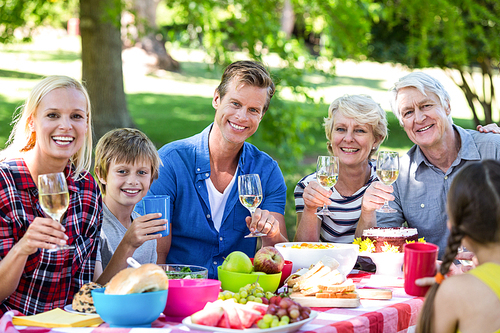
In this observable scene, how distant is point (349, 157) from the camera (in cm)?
380

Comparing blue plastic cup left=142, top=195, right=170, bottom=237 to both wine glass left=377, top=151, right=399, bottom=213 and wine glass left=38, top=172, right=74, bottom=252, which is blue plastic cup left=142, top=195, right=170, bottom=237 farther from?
wine glass left=377, top=151, right=399, bottom=213

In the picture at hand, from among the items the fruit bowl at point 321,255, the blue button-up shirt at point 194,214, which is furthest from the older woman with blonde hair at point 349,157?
the fruit bowl at point 321,255

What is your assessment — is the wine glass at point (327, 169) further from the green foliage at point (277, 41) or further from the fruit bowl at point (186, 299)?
the green foliage at point (277, 41)

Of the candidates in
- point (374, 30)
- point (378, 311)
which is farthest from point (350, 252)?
point (374, 30)

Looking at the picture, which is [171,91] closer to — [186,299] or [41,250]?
[41,250]

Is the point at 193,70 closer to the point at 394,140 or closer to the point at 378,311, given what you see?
the point at 394,140

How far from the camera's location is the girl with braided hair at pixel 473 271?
186cm

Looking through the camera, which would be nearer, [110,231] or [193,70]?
[110,231]

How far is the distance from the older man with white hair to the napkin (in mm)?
→ 1954

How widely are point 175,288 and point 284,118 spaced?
645 centimetres

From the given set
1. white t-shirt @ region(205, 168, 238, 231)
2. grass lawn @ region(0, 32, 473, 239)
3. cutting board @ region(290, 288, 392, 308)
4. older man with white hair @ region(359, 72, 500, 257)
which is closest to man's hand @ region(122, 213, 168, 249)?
cutting board @ region(290, 288, 392, 308)

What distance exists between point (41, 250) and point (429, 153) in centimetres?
260

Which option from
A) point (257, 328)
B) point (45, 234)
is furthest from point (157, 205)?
point (257, 328)

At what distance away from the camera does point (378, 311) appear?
7.59 ft
